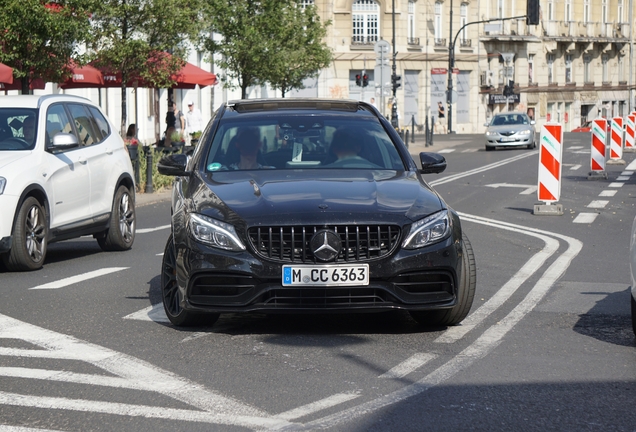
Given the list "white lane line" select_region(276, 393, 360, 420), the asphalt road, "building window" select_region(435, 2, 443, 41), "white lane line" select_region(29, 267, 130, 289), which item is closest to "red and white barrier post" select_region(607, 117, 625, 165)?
the asphalt road

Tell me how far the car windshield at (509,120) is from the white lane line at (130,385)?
40687mm

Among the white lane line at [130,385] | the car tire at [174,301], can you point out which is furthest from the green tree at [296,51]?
the white lane line at [130,385]

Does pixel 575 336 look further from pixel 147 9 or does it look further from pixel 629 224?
pixel 147 9

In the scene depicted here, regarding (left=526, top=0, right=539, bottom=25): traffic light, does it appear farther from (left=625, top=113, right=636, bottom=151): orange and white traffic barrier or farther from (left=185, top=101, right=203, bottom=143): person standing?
(left=185, top=101, right=203, bottom=143): person standing

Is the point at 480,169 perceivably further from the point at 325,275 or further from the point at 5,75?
the point at 325,275

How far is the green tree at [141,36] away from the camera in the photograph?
25234 millimetres

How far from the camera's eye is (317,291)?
726cm

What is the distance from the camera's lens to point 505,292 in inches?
384

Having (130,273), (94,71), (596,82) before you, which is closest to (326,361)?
(130,273)

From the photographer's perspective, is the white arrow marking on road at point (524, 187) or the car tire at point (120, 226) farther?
the white arrow marking on road at point (524, 187)

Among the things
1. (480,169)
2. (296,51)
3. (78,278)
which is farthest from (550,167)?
(296,51)

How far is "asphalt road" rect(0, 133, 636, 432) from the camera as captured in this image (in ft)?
18.0

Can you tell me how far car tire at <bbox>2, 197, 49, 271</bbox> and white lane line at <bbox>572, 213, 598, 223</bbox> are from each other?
323 inches

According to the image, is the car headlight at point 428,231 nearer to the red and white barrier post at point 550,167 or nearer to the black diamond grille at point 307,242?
the black diamond grille at point 307,242
